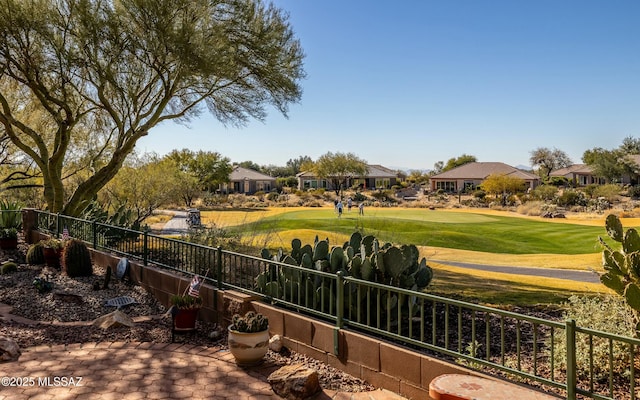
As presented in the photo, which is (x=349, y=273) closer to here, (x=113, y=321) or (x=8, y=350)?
(x=113, y=321)

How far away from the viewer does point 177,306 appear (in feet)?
22.6

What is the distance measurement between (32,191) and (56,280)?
1750 cm

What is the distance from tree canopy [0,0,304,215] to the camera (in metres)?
13.4

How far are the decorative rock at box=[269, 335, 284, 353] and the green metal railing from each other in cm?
49

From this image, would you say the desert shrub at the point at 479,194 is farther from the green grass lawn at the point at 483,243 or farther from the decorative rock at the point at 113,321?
the decorative rock at the point at 113,321

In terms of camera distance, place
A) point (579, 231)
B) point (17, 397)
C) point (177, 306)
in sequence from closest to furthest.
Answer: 1. point (17, 397)
2. point (177, 306)
3. point (579, 231)

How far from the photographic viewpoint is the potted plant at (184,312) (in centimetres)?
694

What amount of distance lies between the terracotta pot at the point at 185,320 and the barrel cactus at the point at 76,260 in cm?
485

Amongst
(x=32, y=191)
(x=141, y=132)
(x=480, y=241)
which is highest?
(x=141, y=132)

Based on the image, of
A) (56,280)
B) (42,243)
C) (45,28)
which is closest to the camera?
(56,280)

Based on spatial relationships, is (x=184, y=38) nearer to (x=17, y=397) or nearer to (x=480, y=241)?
(x=17, y=397)

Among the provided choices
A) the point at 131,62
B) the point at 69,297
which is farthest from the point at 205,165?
the point at 69,297

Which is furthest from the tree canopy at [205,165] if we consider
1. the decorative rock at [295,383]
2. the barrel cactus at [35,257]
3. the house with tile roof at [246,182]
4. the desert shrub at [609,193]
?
the decorative rock at [295,383]

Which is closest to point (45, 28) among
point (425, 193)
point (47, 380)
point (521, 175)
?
point (47, 380)
